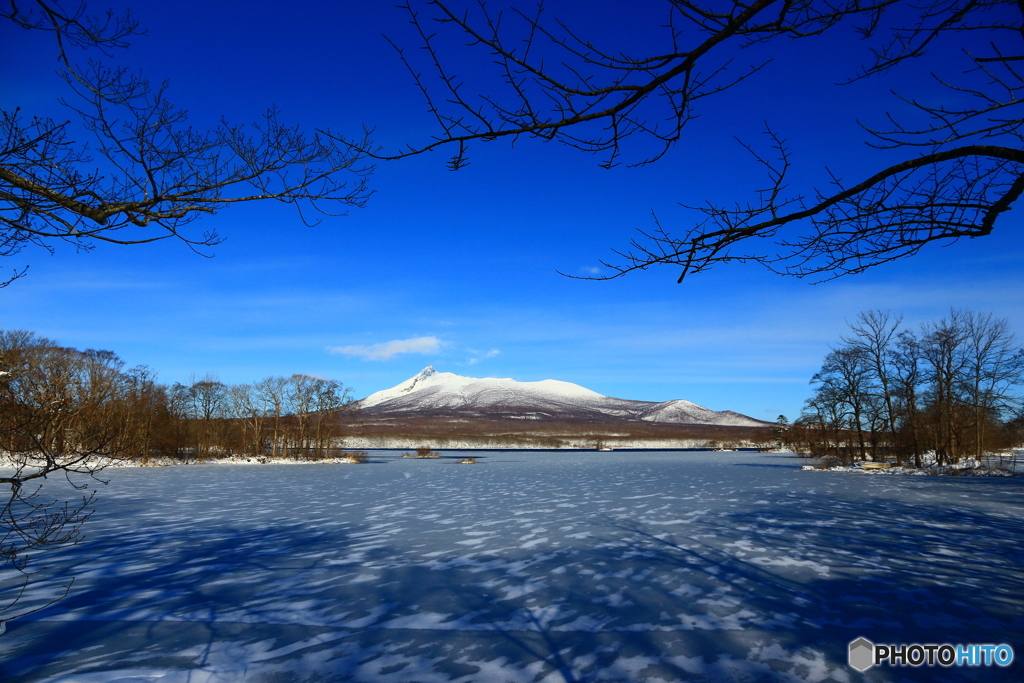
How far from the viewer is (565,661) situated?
473 cm

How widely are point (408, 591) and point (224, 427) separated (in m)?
44.4

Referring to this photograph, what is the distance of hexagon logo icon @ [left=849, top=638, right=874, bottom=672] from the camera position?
4689 millimetres

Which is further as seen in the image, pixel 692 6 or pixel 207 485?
pixel 207 485

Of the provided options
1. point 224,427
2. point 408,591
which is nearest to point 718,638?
point 408,591

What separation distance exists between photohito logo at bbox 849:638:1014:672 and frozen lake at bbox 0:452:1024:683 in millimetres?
114

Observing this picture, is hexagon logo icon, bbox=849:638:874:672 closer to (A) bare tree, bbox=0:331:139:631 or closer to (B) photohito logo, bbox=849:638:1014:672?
(B) photohito logo, bbox=849:638:1014:672

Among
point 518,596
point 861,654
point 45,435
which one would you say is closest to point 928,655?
point 861,654

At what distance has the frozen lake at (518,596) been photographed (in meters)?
4.66

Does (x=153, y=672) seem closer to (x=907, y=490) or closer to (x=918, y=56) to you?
(x=918, y=56)

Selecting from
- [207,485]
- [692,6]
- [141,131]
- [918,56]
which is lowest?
[207,485]

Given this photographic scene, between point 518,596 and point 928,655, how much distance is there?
12.9 feet

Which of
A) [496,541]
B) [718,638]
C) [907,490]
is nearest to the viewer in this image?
[718,638]

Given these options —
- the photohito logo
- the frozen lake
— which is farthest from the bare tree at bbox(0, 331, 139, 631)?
the photohito logo

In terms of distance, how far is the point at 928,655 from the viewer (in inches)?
193
